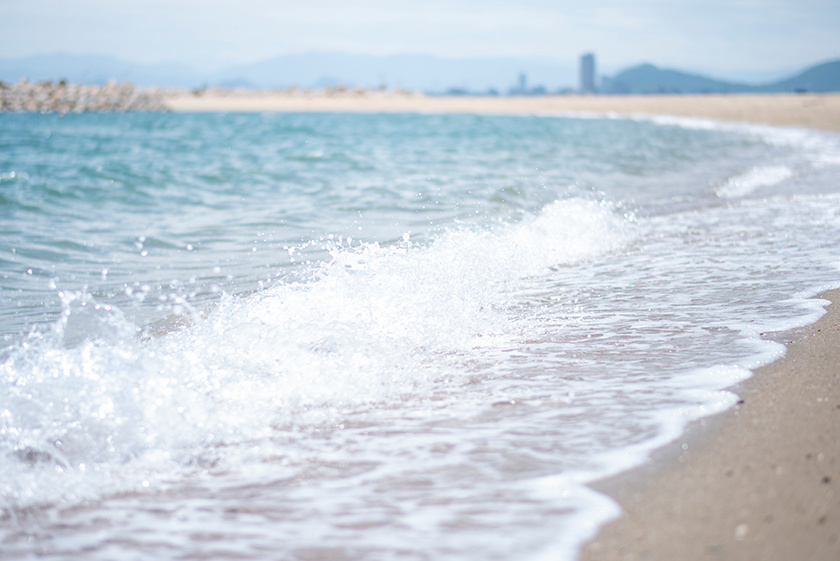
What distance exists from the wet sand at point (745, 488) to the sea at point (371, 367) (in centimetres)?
9

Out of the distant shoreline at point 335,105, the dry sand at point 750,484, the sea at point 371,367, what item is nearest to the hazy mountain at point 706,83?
the distant shoreline at point 335,105

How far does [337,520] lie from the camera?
1947 millimetres

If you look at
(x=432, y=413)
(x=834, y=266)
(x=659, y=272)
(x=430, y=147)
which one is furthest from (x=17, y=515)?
(x=430, y=147)

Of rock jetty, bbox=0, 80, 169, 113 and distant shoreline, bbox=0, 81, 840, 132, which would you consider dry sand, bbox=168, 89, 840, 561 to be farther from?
rock jetty, bbox=0, 80, 169, 113

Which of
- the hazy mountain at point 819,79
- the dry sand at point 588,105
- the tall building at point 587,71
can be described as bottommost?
the dry sand at point 588,105

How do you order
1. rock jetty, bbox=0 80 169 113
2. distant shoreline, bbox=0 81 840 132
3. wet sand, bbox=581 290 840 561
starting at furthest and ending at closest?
rock jetty, bbox=0 80 169 113
distant shoreline, bbox=0 81 840 132
wet sand, bbox=581 290 840 561

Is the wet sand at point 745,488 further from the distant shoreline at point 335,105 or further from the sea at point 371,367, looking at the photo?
the distant shoreline at point 335,105

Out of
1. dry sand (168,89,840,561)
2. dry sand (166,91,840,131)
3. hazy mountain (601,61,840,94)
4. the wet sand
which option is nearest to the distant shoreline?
dry sand (166,91,840,131)

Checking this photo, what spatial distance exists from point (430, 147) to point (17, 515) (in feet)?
54.2

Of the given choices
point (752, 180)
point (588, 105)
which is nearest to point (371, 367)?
point (752, 180)

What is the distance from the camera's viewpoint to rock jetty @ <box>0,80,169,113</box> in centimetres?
5041

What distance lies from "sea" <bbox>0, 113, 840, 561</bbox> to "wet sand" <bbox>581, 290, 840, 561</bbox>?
0.09m

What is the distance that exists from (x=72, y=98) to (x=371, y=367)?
5787 cm

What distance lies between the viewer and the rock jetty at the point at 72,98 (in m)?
50.4
